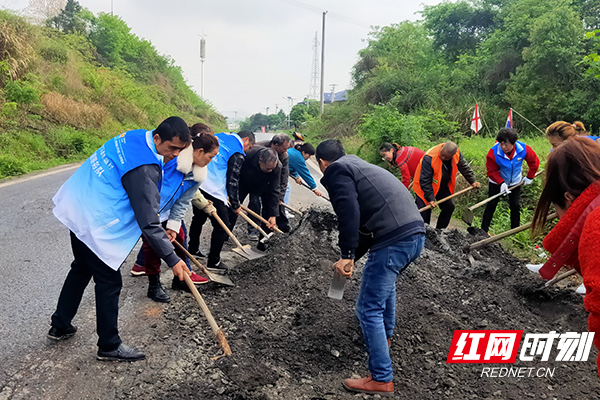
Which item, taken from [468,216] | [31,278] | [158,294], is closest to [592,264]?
[158,294]

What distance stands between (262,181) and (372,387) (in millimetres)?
3499

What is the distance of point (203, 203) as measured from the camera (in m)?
4.48

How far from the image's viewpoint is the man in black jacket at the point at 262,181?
17.9 ft

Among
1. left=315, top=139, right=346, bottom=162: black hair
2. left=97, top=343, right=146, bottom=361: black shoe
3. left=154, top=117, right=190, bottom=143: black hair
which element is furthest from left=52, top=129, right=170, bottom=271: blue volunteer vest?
left=315, top=139, right=346, bottom=162: black hair

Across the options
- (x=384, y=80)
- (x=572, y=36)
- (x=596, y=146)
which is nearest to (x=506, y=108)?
(x=572, y=36)

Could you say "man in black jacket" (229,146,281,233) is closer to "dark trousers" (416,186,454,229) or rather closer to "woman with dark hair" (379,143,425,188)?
"woman with dark hair" (379,143,425,188)

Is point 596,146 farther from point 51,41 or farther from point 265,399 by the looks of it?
point 51,41

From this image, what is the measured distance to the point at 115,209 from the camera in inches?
102

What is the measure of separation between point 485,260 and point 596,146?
13.4ft

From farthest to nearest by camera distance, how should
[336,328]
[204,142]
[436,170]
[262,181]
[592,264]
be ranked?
[436,170] → [262,181] → [204,142] → [336,328] → [592,264]

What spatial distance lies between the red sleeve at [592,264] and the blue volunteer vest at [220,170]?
3.80 metres

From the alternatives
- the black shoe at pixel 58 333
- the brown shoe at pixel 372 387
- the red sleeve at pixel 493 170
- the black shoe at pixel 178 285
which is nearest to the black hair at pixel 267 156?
the black shoe at pixel 178 285

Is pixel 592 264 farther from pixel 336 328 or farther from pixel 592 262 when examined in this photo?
pixel 336 328

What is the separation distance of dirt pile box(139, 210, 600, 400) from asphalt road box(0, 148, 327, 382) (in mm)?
827
